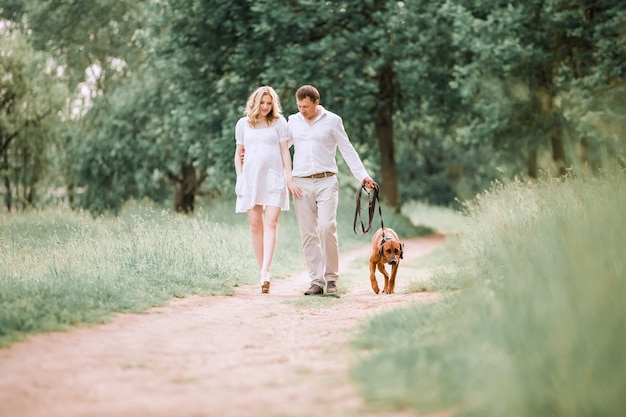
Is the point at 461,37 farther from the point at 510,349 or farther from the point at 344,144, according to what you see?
the point at 510,349

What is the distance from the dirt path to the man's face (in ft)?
9.21

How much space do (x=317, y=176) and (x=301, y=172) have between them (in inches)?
8.4

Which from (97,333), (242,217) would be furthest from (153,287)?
(242,217)

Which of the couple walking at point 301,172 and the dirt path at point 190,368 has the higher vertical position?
the couple walking at point 301,172

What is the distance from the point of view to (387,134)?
81.4 ft

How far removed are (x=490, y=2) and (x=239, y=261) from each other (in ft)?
41.6

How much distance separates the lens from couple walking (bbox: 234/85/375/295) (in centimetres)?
911

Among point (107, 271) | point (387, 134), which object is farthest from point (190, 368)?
point (387, 134)

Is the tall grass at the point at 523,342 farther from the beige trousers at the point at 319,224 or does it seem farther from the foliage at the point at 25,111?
the foliage at the point at 25,111

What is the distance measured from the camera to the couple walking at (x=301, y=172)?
9.11m

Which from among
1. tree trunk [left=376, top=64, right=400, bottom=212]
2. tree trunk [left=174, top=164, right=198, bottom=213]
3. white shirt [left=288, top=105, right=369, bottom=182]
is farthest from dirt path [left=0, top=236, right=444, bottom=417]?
tree trunk [left=174, top=164, right=198, bottom=213]

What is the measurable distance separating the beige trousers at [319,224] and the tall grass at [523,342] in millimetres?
3031

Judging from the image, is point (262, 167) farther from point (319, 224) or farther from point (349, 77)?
point (349, 77)

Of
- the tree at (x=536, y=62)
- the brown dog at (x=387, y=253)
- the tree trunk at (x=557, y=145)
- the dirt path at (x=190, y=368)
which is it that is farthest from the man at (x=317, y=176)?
the tree trunk at (x=557, y=145)
